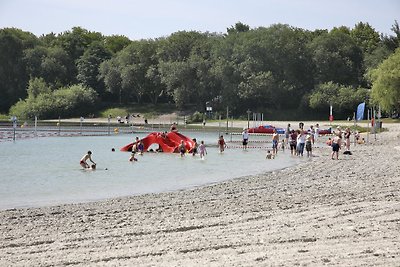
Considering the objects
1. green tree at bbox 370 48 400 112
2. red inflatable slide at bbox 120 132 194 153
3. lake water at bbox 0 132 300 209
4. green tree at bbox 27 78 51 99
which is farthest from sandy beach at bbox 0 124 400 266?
green tree at bbox 27 78 51 99

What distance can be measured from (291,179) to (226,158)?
1378cm

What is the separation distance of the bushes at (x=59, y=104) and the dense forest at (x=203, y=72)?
0.15 meters

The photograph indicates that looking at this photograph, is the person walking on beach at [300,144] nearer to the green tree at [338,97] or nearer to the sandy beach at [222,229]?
the sandy beach at [222,229]

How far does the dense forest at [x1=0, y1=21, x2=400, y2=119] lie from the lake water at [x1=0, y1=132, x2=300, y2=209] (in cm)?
3965

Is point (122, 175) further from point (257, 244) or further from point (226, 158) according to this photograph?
point (257, 244)

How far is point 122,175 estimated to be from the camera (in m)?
29.5

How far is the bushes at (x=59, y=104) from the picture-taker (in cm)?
9906

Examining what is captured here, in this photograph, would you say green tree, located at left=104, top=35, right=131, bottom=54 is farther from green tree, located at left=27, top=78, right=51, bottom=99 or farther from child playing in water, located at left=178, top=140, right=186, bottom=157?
child playing in water, located at left=178, top=140, right=186, bottom=157

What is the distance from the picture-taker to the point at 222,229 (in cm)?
1374

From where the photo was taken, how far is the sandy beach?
1105cm

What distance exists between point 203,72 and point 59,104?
22.8 meters

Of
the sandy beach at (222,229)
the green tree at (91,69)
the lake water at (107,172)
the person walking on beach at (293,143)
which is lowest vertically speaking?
the lake water at (107,172)

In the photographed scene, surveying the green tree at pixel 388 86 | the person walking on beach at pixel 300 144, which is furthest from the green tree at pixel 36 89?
the person walking on beach at pixel 300 144

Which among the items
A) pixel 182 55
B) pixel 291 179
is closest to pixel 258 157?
pixel 291 179
